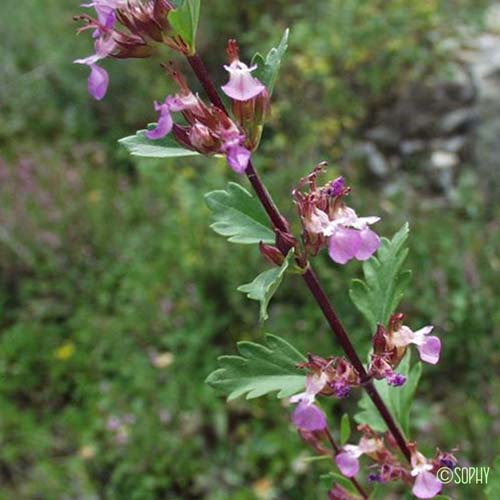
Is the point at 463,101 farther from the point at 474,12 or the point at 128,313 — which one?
the point at 128,313

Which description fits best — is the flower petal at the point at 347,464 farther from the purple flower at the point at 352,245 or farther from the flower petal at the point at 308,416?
the purple flower at the point at 352,245

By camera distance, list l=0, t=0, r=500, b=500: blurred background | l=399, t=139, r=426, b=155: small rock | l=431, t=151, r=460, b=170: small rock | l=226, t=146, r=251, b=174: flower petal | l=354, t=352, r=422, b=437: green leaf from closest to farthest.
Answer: l=226, t=146, r=251, b=174: flower petal < l=354, t=352, r=422, b=437: green leaf < l=0, t=0, r=500, b=500: blurred background < l=431, t=151, r=460, b=170: small rock < l=399, t=139, r=426, b=155: small rock

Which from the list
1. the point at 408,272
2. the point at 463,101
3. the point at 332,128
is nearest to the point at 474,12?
the point at 463,101

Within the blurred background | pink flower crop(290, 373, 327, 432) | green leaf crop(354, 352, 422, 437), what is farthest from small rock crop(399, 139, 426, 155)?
pink flower crop(290, 373, 327, 432)

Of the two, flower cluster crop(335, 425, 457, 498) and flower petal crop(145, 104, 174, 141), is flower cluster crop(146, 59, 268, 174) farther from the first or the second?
flower cluster crop(335, 425, 457, 498)

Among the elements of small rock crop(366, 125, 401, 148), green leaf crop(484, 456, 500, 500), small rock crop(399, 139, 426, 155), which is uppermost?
green leaf crop(484, 456, 500, 500)

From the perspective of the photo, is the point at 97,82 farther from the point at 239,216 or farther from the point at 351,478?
the point at 351,478
